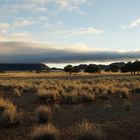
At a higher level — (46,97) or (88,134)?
(46,97)

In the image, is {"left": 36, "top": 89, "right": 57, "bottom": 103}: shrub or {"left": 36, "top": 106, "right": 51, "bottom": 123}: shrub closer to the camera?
{"left": 36, "top": 106, "right": 51, "bottom": 123}: shrub

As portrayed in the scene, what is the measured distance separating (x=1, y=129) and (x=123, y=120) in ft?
17.4

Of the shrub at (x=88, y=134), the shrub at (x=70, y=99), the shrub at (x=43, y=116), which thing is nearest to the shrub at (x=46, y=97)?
the shrub at (x=70, y=99)

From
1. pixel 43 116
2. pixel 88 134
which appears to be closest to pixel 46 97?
pixel 43 116

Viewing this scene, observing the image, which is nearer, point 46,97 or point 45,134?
point 45,134

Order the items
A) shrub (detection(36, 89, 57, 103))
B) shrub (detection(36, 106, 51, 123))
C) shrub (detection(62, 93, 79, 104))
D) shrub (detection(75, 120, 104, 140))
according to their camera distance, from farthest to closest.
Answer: shrub (detection(36, 89, 57, 103))
shrub (detection(62, 93, 79, 104))
shrub (detection(36, 106, 51, 123))
shrub (detection(75, 120, 104, 140))

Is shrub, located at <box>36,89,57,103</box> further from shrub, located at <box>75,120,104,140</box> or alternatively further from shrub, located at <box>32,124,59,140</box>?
shrub, located at <box>75,120,104,140</box>

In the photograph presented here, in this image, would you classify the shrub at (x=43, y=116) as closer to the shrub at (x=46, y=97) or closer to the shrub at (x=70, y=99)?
the shrub at (x=70, y=99)

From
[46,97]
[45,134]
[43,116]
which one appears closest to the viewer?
[45,134]

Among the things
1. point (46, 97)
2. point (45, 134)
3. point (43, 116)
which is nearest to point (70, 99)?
point (46, 97)

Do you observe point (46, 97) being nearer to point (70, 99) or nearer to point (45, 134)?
point (70, 99)

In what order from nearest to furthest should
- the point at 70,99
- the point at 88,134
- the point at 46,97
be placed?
the point at 88,134
the point at 70,99
the point at 46,97

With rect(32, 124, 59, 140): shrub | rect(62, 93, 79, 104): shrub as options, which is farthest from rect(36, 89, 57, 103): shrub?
rect(32, 124, 59, 140): shrub

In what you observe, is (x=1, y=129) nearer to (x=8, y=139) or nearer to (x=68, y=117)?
(x=8, y=139)
